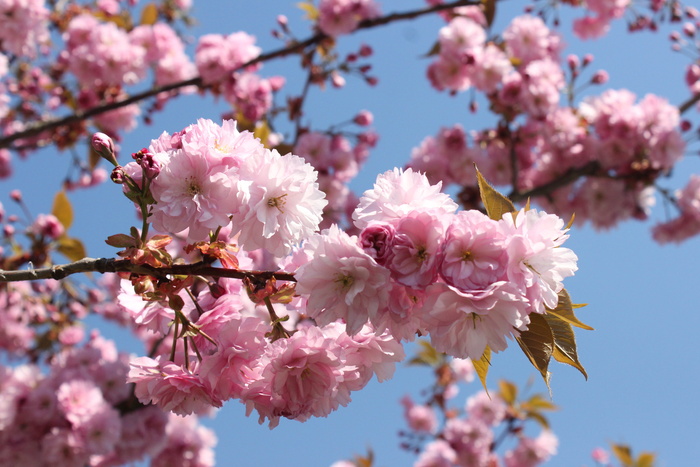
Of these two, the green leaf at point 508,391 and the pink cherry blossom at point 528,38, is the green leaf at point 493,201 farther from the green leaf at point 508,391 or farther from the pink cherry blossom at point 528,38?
the green leaf at point 508,391

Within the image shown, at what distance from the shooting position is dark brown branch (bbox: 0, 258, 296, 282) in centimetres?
99

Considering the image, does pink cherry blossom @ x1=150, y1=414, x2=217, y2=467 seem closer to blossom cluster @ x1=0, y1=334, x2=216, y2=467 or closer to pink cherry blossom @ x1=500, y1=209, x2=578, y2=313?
blossom cluster @ x1=0, y1=334, x2=216, y2=467

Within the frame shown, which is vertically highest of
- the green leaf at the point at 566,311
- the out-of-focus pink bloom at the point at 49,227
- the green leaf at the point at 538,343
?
the out-of-focus pink bloom at the point at 49,227

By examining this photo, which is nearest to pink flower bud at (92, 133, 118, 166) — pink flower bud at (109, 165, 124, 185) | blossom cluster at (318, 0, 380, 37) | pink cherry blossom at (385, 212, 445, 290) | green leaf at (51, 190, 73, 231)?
pink flower bud at (109, 165, 124, 185)

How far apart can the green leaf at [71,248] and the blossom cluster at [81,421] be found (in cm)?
74

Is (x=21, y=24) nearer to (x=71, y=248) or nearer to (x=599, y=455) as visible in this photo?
(x=71, y=248)

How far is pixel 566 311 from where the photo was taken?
3.27 feet

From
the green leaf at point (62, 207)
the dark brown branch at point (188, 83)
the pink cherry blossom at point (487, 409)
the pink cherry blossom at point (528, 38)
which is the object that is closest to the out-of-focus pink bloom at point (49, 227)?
the green leaf at point (62, 207)

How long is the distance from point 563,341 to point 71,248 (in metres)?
2.79

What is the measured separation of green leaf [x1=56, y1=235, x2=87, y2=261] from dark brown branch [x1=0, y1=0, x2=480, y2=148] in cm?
71

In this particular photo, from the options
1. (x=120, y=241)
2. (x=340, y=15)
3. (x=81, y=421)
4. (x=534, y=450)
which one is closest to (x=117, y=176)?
(x=120, y=241)

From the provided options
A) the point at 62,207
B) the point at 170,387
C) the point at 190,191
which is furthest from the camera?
the point at 62,207

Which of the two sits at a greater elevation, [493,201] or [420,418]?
[420,418]

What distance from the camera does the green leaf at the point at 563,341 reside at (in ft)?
3.28
